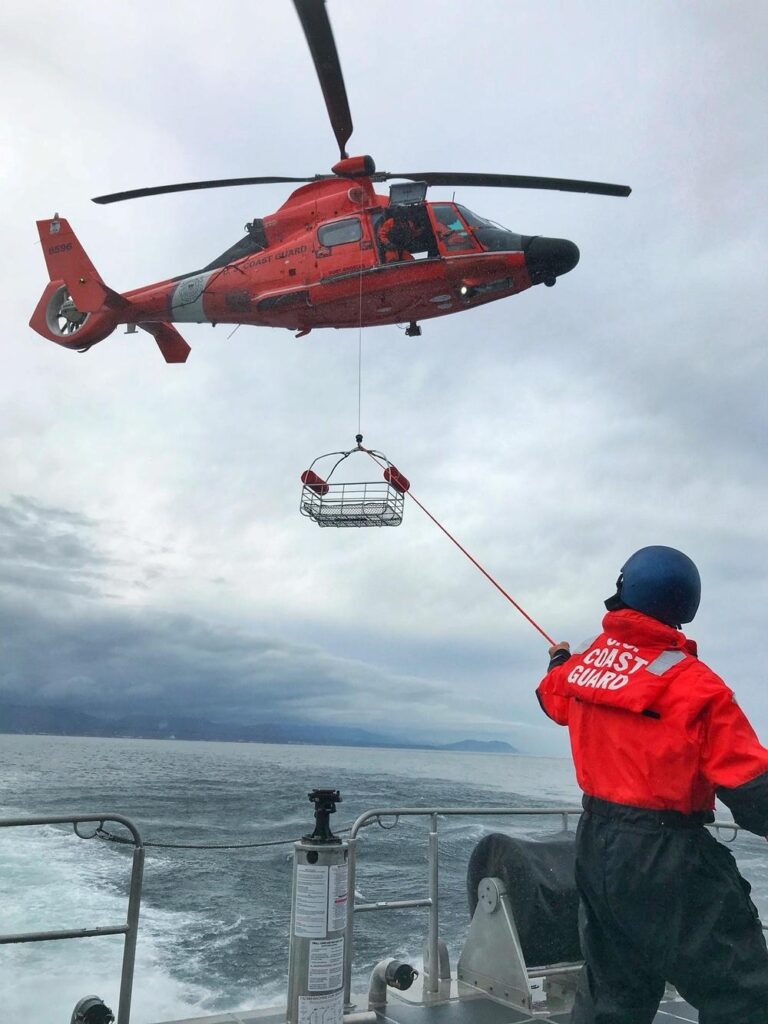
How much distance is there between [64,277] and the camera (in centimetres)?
1278

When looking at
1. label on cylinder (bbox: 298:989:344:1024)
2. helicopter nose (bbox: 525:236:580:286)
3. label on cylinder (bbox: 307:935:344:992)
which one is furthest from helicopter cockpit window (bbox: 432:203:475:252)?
label on cylinder (bbox: 298:989:344:1024)

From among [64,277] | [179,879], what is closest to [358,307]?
[64,277]

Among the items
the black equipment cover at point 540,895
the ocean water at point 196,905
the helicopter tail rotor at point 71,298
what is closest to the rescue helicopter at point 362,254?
the helicopter tail rotor at point 71,298

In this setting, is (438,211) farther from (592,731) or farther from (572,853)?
(592,731)

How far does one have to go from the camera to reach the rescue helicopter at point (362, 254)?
30.6 ft

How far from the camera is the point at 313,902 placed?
3.22 m

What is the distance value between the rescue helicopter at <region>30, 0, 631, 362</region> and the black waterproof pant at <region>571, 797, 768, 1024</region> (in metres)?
7.82

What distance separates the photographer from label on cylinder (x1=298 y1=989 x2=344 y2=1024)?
3150mm

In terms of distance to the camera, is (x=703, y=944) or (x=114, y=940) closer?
(x=703, y=944)

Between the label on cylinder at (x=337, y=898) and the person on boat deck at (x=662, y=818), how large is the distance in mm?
1143

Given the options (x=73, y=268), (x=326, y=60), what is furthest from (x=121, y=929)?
(x=73, y=268)

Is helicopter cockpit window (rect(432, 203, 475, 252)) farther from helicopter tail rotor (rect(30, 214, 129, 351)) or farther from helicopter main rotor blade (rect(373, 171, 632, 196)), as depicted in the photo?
helicopter tail rotor (rect(30, 214, 129, 351))

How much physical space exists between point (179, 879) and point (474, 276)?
9143mm

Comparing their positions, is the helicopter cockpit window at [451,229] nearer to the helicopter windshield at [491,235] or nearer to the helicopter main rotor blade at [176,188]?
the helicopter windshield at [491,235]
